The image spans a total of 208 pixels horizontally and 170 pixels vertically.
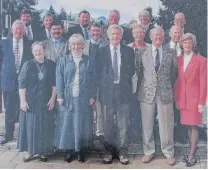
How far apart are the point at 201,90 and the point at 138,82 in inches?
24.3

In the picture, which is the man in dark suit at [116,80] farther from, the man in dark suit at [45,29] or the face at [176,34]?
the man in dark suit at [45,29]

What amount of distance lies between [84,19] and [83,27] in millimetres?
80

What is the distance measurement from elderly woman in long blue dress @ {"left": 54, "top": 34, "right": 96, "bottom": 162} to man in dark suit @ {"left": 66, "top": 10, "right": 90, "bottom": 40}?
0.07 m

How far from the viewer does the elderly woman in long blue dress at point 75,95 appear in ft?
11.0

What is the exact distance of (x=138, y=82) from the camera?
3.44m

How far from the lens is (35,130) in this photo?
340cm

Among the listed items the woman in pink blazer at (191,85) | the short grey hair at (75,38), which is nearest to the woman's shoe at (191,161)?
the woman in pink blazer at (191,85)

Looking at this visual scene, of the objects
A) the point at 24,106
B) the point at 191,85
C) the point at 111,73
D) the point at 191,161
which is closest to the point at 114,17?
the point at 111,73

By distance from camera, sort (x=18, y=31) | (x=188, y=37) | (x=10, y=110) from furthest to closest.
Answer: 1. (x=10, y=110)
2. (x=18, y=31)
3. (x=188, y=37)

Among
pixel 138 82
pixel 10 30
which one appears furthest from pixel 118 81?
pixel 10 30

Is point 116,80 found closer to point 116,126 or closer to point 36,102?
point 116,126

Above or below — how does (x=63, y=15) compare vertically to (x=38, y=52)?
above

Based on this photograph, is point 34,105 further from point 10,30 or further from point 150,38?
point 150,38

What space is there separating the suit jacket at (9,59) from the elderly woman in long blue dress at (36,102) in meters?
0.09
